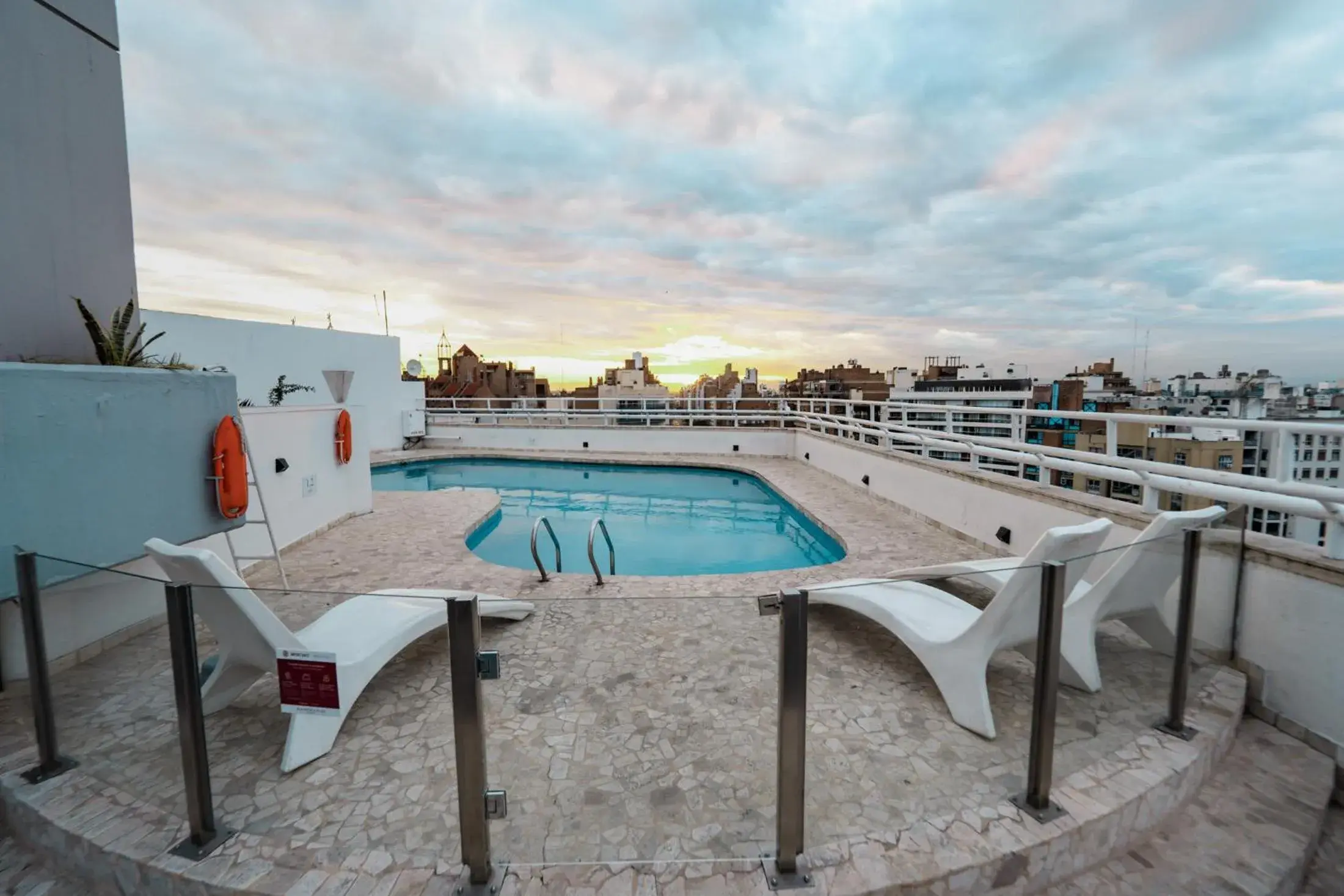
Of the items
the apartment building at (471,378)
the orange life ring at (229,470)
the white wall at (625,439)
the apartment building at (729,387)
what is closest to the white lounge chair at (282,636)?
the orange life ring at (229,470)

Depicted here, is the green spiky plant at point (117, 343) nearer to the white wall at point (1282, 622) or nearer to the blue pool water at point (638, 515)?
the blue pool water at point (638, 515)

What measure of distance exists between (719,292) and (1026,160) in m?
10.7

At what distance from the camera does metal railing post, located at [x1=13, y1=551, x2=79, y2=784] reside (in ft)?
6.59

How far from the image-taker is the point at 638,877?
153 centimetres

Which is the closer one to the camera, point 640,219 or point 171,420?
point 171,420

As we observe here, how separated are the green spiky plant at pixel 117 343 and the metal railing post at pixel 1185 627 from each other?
5394 millimetres

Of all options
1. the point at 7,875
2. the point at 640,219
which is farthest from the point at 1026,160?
the point at 7,875

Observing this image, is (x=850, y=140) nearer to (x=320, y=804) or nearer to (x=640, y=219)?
(x=640, y=219)

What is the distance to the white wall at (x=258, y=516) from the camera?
6.78 feet

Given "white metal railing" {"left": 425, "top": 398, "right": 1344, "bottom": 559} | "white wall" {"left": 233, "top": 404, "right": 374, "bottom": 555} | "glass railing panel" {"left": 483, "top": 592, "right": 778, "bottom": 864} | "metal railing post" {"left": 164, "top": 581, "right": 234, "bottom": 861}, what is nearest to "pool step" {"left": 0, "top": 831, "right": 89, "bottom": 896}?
"metal railing post" {"left": 164, "top": 581, "right": 234, "bottom": 861}

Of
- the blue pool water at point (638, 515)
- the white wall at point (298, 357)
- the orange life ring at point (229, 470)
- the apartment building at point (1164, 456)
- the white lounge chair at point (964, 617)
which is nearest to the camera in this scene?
the white lounge chair at point (964, 617)

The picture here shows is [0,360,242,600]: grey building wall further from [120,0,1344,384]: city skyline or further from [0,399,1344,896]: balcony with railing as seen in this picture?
[120,0,1344,384]: city skyline

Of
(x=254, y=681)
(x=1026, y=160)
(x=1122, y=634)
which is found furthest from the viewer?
(x=1026, y=160)

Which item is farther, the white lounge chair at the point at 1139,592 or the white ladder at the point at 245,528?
the white ladder at the point at 245,528
